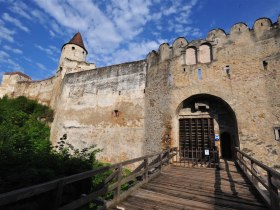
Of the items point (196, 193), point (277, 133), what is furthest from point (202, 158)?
point (196, 193)

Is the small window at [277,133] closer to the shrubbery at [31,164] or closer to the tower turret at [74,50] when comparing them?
the shrubbery at [31,164]

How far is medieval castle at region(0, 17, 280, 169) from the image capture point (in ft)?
27.8

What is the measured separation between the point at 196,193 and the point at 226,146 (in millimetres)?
5980

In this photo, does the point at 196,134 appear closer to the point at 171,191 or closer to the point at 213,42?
the point at 213,42

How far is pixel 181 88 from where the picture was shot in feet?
34.3

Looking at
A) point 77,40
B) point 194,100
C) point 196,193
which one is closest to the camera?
point 196,193

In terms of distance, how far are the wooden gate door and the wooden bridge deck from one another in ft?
9.07

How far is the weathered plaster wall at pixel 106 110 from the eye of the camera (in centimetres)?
1210

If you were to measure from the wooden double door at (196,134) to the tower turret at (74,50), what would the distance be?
2117cm

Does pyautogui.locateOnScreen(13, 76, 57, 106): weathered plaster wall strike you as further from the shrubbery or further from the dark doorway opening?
the dark doorway opening

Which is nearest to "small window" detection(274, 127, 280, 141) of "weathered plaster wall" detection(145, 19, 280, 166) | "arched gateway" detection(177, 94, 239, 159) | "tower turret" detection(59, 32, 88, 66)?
"weathered plaster wall" detection(145, 19, 280, 166)

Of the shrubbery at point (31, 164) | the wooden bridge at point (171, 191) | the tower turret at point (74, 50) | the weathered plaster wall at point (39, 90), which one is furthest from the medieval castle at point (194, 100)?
the tower turret at point (74, 50)

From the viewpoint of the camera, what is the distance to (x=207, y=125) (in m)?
10.1

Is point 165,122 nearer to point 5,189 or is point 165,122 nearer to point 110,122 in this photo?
point 110,122
